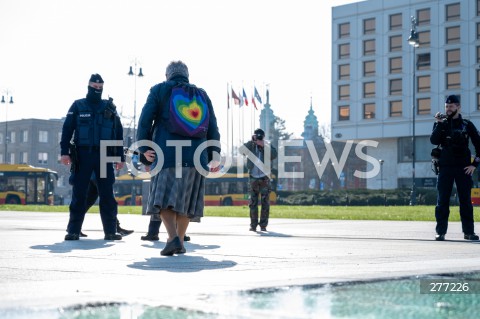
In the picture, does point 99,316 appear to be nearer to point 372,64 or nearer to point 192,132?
point 192,132

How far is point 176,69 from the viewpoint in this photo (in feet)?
24.2

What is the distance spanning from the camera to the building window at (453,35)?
219 feet

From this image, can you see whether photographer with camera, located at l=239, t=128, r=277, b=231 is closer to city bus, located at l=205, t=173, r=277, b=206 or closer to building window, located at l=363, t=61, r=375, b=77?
city bus, located at l=205, t=173, r=277, b=206

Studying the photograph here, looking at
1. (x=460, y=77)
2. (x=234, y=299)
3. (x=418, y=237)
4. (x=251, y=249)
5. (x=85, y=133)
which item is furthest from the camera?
(x=460, y=77)

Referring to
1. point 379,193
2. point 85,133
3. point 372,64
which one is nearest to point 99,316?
point 85,133

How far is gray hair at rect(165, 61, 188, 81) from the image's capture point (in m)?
7.36

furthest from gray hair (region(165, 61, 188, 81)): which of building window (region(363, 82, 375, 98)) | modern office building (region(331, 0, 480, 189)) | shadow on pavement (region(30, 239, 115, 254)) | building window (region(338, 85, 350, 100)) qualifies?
building window (region(338, 85, 350, 100))

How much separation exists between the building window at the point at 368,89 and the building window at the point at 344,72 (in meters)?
2.14

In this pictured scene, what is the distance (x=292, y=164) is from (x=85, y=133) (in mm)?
100034

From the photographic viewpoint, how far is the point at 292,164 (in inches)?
4291

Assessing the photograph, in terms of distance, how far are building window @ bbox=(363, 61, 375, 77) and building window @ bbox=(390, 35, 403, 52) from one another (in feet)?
8.08

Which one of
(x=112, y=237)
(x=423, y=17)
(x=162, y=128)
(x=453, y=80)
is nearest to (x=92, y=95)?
(x=112, y=237)

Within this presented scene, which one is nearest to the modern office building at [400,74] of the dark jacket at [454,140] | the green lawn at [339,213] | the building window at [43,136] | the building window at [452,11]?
the building window at [452,11]

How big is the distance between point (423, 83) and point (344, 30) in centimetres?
1035
